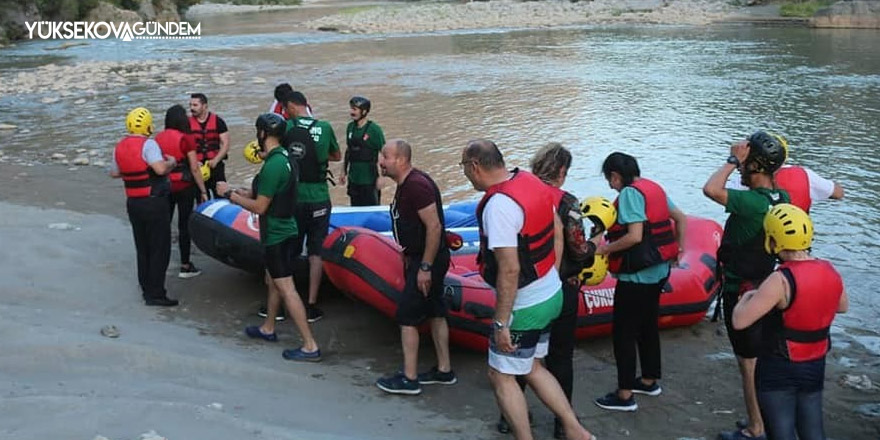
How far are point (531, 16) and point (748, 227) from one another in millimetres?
47009

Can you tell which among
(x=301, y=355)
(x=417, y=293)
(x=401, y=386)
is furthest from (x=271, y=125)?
(x=401, y=386)

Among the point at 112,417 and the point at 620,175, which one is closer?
the point at 112,417

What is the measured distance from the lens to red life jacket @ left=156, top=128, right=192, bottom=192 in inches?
276

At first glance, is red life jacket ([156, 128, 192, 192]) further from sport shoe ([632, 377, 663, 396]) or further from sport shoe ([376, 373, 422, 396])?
sport shoe ([632, 377, 663, 396])

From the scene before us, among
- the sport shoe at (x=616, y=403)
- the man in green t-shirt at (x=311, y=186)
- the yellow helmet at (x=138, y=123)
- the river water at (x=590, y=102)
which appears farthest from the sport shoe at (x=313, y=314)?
the river water at (x=590, y=102)

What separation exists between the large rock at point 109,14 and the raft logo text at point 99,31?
0.40 m

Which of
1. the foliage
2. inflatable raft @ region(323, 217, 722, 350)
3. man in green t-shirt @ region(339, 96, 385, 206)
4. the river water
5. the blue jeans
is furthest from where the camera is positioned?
the foliage

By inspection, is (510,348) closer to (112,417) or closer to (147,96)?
(112,417)

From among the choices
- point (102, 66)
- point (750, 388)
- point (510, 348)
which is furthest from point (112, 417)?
point (102, 66)

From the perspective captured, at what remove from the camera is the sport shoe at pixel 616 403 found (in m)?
5.20

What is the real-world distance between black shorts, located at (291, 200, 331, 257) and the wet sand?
56 centimetres

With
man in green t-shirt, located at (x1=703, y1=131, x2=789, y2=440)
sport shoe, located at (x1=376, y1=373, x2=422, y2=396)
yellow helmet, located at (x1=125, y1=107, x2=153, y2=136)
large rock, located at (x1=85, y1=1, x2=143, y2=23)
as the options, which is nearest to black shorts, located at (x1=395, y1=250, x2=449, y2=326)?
sport shoe, located at (x1=376, y1=373, x2=422, y2=396)

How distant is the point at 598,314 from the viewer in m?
6.21

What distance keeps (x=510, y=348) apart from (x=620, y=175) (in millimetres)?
1317
